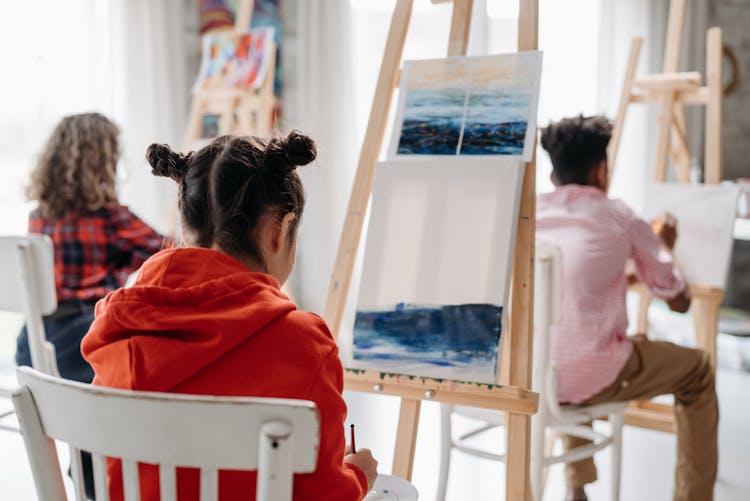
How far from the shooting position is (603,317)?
221cm

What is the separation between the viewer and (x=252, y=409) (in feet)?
2.89

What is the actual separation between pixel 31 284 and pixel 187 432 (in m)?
1.51

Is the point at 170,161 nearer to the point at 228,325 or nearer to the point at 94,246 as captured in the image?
the point at 228,325

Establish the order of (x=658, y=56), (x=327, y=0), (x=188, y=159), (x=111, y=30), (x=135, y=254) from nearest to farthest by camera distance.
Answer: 1. (x=188, y=159)
2. (x=135, y=254)
3. (x=111, y=30)
4. (x=327, y=0)
5. (x=658, y=56)

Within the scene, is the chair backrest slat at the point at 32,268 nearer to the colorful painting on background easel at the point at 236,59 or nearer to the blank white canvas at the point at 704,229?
the colorful painting on background easel at the point at 236,59

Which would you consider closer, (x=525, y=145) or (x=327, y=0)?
(x=525, y=145)

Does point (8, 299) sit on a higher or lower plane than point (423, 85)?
lower

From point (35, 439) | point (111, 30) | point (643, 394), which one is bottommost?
point (643, 394)

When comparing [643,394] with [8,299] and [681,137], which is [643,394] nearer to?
[681,137]

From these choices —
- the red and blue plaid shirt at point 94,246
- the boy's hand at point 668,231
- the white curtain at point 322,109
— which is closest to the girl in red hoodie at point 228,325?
the red and blue plaid shirt at point 94,246

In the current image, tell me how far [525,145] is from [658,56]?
3.58 meters

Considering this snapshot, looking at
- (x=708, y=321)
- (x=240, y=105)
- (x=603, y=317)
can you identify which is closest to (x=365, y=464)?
(x=603, y=317)

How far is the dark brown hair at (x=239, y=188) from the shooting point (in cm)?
117

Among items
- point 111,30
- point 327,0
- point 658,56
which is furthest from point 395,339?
point 658,56
